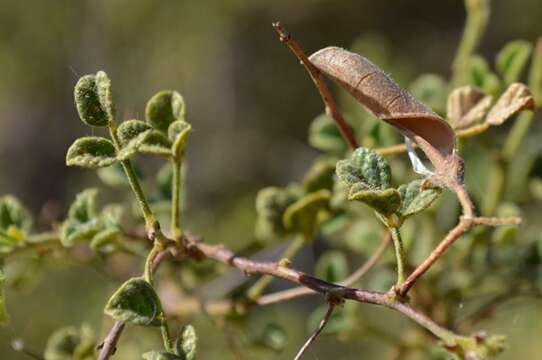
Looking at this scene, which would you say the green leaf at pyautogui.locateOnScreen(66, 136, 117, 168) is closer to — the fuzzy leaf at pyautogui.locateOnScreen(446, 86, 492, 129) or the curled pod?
the curled pod

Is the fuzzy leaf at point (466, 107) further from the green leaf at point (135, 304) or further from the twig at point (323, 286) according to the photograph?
the green leaf at point (135, 304)

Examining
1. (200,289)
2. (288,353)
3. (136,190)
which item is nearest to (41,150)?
(288,353)

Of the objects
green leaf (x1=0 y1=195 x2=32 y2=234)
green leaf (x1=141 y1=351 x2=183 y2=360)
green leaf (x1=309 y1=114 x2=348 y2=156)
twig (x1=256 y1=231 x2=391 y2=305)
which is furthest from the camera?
green leaf (x1=309 y1=114 x2=348 y2=156)

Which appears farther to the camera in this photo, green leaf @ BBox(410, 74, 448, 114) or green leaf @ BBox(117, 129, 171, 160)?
green leaf @ BBox(410, 74, 448, 114)

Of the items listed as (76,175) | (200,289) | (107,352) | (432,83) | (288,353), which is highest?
(432,83)

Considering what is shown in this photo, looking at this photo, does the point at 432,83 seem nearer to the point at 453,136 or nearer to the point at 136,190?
the point at 453,136

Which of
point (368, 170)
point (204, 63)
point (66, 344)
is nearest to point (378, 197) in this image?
point (368, 170)

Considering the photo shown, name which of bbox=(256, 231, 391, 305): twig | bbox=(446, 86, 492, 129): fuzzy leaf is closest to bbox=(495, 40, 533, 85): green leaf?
bbox=(446, 86, 492, 129): fuzzy leaf
